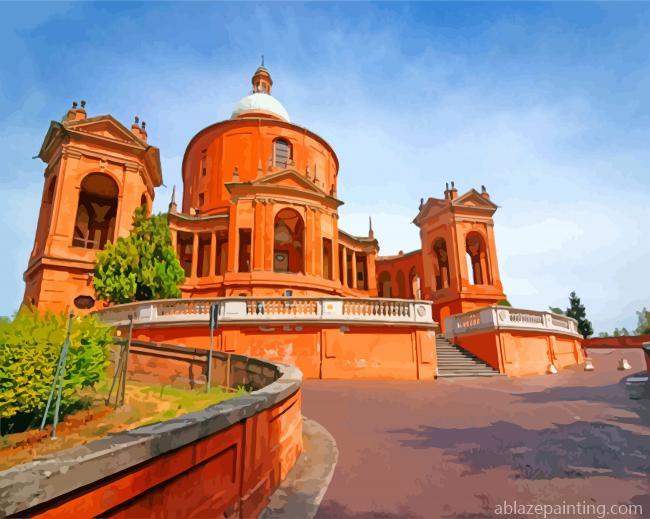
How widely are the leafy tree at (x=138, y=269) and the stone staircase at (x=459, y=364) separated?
13.2 metres

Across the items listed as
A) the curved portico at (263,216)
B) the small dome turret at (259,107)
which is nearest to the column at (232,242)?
the curved portico at (263,216)

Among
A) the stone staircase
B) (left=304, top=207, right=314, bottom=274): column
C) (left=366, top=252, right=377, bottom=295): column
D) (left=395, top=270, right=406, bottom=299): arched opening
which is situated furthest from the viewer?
(left=395, top=270, right=406, bottom=299): arched opening

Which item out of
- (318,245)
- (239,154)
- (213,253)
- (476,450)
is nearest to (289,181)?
(318,245)

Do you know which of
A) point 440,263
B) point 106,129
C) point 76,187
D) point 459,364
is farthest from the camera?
point 440,263

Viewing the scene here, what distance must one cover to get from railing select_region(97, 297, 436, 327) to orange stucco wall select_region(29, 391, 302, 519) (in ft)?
29.4

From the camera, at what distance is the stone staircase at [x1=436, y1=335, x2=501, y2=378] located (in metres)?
15.2

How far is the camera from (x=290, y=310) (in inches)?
561

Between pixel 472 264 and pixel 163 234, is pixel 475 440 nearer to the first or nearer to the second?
pixel 163 234

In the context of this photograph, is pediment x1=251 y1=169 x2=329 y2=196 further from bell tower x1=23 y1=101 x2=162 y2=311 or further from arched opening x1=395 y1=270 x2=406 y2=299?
arched opening x1=395 y1=270 x2=406 y2=299

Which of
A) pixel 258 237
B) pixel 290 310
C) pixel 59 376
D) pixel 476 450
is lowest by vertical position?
pixel 476 450

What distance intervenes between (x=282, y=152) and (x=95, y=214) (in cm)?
1462

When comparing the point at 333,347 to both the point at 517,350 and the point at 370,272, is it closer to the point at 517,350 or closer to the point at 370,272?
the point at 517,350

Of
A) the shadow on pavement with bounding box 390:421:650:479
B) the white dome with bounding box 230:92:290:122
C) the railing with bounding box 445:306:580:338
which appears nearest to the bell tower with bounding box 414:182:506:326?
the railing with bounding box 445:306:580:338

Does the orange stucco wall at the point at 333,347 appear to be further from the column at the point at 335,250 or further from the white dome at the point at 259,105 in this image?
the white dome at the point at 259,105
